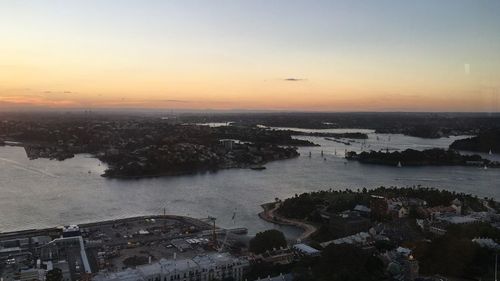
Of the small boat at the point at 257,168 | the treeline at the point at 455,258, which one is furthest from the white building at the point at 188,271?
the small boat at the point at 257,168

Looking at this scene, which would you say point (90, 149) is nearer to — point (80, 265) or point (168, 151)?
point (168, 151)

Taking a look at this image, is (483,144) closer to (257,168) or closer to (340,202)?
(257,168)

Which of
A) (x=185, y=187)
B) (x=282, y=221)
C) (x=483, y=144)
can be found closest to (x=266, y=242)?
(x=282, y=221)

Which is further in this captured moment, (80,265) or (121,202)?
(121,202)

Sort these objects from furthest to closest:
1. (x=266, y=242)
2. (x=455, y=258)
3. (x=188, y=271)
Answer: (x=266, y=242) → (x=188, y=271) → (x=455, y=258)

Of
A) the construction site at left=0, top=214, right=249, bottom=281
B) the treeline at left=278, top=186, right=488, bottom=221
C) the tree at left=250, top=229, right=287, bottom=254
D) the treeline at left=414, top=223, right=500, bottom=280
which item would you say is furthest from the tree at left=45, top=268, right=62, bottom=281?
the treeline at left=278, top=186, right=488, bottom=221

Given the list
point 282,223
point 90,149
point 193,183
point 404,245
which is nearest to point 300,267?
point 404,245
